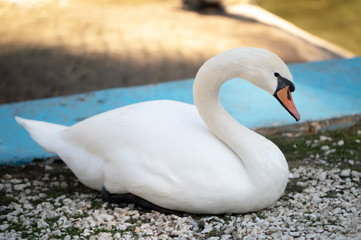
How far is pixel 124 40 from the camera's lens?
7.09m

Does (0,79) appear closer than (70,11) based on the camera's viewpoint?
Yes

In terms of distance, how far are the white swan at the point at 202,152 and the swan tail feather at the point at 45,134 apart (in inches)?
12.6

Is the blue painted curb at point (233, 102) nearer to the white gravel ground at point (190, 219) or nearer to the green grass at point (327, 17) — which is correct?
the white gravel ground at point (190, 219)

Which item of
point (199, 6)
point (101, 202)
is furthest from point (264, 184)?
point (199, 6)

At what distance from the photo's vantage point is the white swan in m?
3.00

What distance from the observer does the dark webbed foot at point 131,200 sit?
10.5ft

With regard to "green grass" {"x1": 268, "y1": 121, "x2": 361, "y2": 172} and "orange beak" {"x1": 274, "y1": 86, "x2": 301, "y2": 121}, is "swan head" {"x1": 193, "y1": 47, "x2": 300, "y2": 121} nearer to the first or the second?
"orange beak" {"x1": 274, "y1": 86, "x2": 301, "y2": 121}

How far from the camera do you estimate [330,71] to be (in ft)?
18.3

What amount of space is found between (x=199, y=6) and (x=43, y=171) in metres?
5.34

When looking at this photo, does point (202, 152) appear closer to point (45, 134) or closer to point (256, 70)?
point (256, 70)

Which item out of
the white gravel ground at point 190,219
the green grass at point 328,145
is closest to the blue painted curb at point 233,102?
the green grass at point 328,145

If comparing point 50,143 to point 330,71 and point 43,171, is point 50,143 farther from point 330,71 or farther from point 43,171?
point 330,71

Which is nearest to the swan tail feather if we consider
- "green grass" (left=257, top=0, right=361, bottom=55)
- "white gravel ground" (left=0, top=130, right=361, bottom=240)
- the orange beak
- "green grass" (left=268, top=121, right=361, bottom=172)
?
"white gravel ground" (left=0, top=130, right=361, bottom=240)

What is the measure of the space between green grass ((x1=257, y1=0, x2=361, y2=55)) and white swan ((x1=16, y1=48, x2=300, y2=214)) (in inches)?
198
